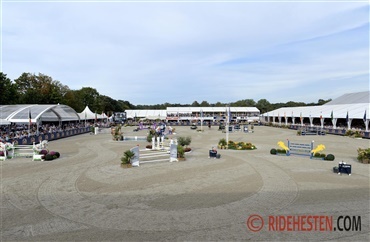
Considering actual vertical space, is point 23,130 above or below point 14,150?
above

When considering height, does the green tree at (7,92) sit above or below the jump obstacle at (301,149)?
above

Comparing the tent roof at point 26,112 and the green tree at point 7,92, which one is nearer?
the tent roof at point 26,112

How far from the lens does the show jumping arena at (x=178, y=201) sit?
6.60 m

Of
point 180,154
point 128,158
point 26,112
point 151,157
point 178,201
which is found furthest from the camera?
point 26,112

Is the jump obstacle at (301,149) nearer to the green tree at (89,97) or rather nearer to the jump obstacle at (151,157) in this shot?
the jump obstacle at (151,157)

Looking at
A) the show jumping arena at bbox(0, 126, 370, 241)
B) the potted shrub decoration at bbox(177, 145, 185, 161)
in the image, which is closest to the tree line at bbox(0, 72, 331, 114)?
the show jumping arena at bbox(0, 126, 370, 241)

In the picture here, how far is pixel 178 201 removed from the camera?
8.98m

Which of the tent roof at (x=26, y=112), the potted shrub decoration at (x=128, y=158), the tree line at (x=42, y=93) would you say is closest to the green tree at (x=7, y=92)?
the tree line at (x=42, y=93)

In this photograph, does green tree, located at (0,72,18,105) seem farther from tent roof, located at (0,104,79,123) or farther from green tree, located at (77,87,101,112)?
green tree, located at (77,87,101,112)

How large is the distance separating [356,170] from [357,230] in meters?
8.76

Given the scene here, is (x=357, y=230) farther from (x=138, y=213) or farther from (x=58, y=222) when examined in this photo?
(x=58, y=222)

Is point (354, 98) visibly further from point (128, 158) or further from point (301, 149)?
point (128, 158)

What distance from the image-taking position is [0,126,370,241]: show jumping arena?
660 cm

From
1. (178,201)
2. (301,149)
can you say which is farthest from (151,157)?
(301,149)
